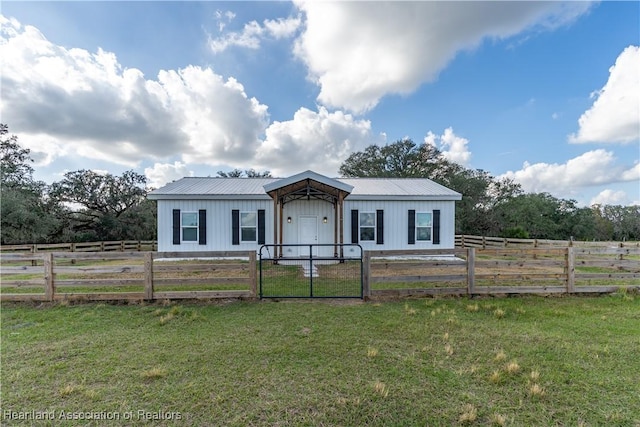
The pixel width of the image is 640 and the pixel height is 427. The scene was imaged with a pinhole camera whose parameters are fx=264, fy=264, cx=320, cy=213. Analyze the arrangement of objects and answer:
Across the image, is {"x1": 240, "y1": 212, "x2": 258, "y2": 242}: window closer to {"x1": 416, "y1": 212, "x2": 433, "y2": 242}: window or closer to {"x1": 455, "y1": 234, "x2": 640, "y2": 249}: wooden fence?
{"x1": 416, "y1": 212, "x2": 433, "y2": 242}: window

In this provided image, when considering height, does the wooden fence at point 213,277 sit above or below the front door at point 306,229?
below

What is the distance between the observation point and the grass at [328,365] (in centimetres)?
227

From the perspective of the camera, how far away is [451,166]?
2881cm

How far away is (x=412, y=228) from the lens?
1267cm

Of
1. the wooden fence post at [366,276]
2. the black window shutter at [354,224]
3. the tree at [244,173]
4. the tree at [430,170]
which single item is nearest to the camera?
the wooden fence post at [366,276]

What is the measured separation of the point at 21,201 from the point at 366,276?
20190 mm

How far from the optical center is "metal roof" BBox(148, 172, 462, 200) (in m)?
11.8

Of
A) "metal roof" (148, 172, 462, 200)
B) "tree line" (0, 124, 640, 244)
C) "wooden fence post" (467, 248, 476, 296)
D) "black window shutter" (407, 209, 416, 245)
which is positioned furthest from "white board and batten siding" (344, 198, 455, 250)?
"tree line" (0, 124, 640, 244)

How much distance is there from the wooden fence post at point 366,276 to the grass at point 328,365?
0.63 meters

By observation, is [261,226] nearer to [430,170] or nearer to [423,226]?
[423,226]

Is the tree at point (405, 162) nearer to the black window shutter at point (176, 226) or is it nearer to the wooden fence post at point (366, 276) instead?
the black window shutter at point (176, 226)

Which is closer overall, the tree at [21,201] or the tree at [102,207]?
the tree at [21,201]

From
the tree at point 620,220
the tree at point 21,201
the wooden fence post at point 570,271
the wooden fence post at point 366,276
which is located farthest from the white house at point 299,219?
the tree at point 620,220

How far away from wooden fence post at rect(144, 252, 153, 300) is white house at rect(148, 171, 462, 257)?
5.88 meters
